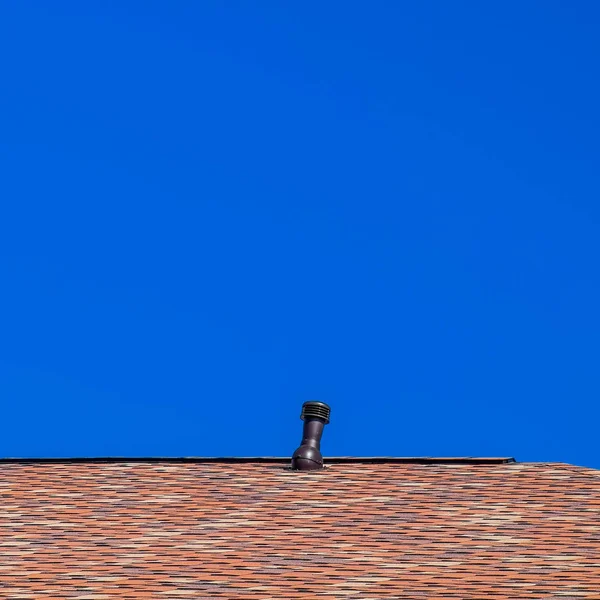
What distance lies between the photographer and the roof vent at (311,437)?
75.6 feet

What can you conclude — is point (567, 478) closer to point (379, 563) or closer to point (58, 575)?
point (379, 563)

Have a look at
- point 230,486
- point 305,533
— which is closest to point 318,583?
point 305,533

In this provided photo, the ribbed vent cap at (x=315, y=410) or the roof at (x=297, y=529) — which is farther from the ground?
the ribbed vent cap at (x=315, y=410)

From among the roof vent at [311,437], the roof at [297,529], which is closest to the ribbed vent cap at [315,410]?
the roof vent at [311,437]

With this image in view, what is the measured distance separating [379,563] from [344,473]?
486 cm

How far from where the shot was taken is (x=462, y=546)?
18.4m

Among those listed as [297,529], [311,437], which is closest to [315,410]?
[311,437]

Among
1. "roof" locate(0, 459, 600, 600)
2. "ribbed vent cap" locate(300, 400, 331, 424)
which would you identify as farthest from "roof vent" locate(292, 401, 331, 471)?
"roof" locate(0, 459, 600, 600)

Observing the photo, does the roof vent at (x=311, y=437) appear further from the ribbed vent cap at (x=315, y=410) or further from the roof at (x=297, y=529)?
the roof at (x=297, y=529)

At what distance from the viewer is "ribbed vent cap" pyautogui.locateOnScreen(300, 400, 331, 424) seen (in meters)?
24.5

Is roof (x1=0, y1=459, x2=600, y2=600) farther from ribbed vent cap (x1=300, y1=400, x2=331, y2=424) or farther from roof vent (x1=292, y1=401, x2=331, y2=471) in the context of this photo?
ribbed vent cap (x1=300, y1=400, x2=331, y2=424)

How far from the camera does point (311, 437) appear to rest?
2356 centimetres

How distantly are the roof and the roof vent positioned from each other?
30cm

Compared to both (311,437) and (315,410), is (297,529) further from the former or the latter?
(315,410)
